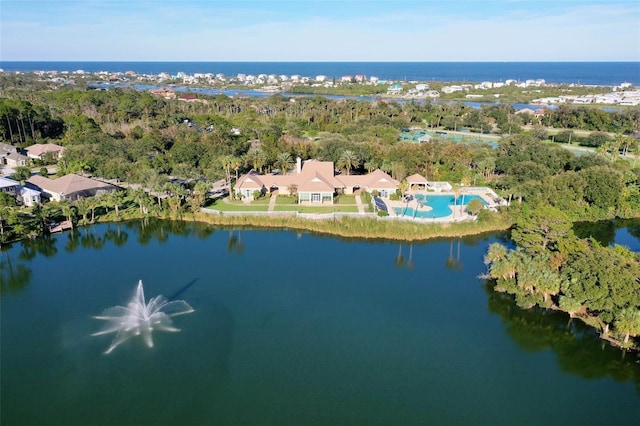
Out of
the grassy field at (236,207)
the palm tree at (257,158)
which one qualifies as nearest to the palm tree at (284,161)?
the palm tree at (257,158)

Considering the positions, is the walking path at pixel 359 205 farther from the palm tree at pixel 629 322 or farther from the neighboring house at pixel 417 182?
the palm tree at pixel 629 322

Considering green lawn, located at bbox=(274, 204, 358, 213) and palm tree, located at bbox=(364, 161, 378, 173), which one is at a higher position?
palm tree, located at bbox=(364, 161, 378, 173)

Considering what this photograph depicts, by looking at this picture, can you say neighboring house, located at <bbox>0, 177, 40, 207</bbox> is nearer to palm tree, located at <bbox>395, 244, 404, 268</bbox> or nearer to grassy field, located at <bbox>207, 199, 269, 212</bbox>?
grassy field, located at <bbox>207, 199, 269, 212</bbox>

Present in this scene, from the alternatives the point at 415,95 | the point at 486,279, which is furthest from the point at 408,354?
the point at 415,95

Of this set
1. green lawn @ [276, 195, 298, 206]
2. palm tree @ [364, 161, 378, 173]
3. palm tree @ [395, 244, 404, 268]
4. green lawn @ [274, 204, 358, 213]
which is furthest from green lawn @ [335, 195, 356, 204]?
palm tree @ [395, 244, 404, 268]

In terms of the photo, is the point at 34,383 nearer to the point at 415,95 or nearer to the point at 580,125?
the point at 580,125
